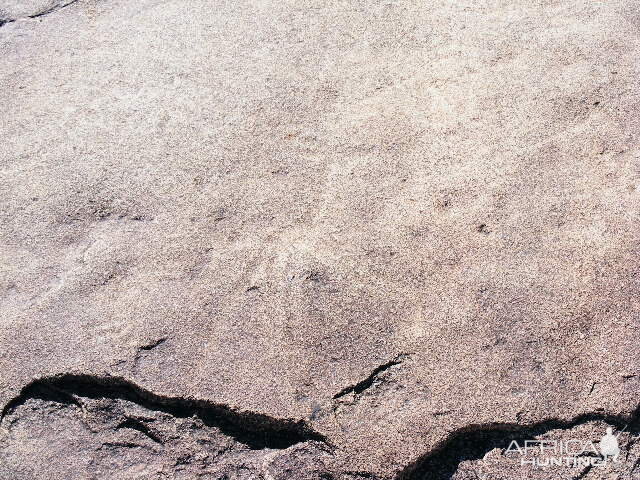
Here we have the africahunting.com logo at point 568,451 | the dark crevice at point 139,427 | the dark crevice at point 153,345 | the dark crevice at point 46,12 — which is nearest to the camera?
the africahunting.com logo at point 568,451

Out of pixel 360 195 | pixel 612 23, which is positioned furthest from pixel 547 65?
pixel 360 195

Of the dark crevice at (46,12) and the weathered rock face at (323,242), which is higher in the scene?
the dark crevice at (46,12)

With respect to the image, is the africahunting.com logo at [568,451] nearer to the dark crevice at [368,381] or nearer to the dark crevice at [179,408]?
the dark crevice at [368,381]

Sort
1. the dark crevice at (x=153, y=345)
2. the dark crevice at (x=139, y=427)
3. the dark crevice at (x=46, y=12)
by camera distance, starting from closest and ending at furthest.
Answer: the dark crevice at (x=139, y=427)
the dark crevice at (x=153, y=345)
the dark crevice at (x=46, y=12)

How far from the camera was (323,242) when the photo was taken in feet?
7.23

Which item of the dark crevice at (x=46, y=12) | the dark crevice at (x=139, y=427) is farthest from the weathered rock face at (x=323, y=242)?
the dark crevice at (x=46, y=12)

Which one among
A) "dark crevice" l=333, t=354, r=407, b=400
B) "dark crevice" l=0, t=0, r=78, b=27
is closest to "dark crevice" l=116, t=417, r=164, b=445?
"dark crevice" l=333, t=354, r=407, b=400

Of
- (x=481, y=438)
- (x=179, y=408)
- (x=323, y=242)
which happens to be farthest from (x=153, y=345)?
(x=481, y=438)

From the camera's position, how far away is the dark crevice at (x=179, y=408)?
178 cm

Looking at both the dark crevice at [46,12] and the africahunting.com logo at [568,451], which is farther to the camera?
the dark crevice at [46,12]

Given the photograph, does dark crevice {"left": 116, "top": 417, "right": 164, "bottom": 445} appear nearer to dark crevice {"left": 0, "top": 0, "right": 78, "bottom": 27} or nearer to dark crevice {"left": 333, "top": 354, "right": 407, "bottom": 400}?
dark crevice {"left": 333, "top": 354, "right": 407, "bottom": 400}

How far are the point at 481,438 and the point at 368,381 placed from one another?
1.02ft

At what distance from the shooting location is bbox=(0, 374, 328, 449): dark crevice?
1.78 meters

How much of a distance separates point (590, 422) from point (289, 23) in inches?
85.4
